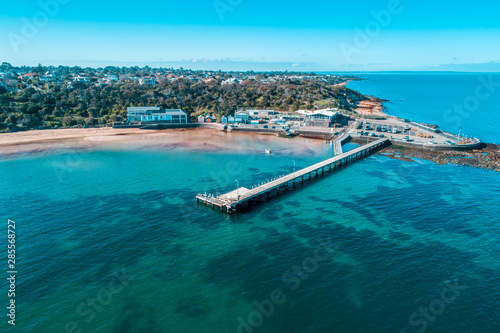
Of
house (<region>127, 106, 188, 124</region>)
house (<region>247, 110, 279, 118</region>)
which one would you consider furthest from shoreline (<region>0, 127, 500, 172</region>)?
house (<region>247, 110, 279, 118</region>)

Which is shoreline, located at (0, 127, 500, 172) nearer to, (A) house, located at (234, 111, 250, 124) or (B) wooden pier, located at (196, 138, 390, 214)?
(A) house, located at (234, 111, 250, 124)

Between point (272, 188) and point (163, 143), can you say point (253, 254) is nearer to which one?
point (272, 188)

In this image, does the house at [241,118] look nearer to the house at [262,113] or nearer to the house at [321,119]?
the house at [262,113]

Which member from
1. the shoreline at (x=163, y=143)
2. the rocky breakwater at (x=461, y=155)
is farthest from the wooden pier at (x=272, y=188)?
the shoreline at (x=163, y=143)

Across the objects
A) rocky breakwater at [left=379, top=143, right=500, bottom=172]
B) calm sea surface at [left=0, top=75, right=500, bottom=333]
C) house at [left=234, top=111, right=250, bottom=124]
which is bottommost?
calm sea surface at [left=0, top=75, right=500, bottom=333]

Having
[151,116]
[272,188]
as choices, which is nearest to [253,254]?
[272,188]

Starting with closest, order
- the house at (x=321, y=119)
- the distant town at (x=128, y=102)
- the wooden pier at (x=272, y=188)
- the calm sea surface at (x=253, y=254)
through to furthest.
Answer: the calm sea surface at (x=253, y=254) < the wooden pier at (x=272, y=188) < the house at (x=321, y=119) < the distant town at (x=128, y=102)
